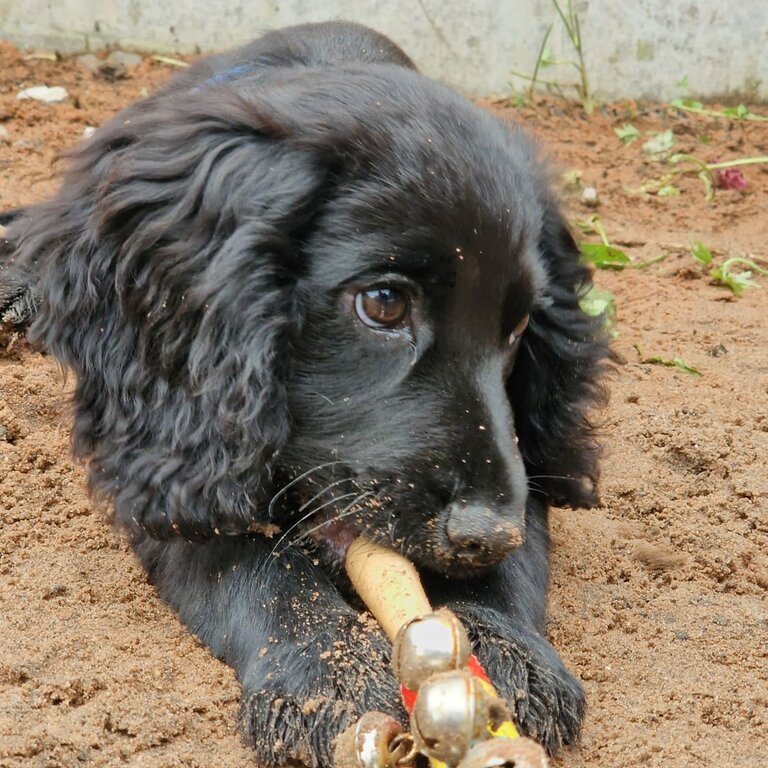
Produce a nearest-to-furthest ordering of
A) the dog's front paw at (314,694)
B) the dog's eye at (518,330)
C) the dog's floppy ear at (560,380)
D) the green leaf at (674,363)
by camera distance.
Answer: the dog's front paw at (314,694), the dog's eye at (518,330), the dog's floppy ear at (560,380), the green leaf at (674,363)

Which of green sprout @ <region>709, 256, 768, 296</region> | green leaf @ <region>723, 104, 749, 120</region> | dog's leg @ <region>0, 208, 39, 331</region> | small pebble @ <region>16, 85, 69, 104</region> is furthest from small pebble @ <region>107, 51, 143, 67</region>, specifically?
green sprout @ <region>709, 256, 768, 296</region>

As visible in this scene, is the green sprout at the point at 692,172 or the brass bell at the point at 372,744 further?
the green sprout at the point at 692,172

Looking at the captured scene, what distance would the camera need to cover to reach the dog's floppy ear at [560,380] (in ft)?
10.4

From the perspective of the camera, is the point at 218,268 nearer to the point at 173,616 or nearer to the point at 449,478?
the point at 449,478

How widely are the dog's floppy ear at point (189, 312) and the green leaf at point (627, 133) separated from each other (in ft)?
14.0

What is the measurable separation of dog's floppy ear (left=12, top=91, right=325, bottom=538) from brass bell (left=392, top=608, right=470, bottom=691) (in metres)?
0.72

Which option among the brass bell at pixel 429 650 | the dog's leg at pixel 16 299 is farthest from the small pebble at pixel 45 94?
the brass bell at pixel 429 650

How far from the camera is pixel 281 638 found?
8.29 ft

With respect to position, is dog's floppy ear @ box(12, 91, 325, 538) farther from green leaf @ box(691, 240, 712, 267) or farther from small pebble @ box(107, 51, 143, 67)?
small pebble @ box(107, 51, 143, 67)

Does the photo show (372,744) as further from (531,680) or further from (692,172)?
(692,172)

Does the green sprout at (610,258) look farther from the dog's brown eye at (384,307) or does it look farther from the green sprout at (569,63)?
the dog's brown eye at (384,307)

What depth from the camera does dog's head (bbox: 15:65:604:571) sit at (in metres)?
2.57

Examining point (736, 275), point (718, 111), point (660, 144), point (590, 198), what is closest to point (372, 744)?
point (736, 275)

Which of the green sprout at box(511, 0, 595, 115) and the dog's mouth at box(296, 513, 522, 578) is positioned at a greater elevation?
the dog's mouth at box(296, 513, 522, 578)
